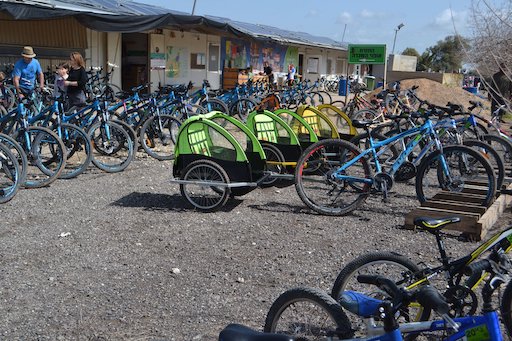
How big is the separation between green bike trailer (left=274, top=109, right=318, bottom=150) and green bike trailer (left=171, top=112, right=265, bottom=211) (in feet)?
5.23

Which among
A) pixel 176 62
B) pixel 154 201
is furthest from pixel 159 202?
pixel 176 62

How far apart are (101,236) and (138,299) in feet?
5.01

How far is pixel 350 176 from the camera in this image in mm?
6184

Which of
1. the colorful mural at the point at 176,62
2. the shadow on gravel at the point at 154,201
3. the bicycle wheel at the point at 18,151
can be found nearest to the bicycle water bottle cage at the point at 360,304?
the shadow on gravel at the point at 154,201

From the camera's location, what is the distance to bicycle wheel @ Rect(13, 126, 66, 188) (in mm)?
7160

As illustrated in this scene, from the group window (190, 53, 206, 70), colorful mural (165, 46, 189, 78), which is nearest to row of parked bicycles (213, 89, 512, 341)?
colorful mural (165, 46, 189, 78)

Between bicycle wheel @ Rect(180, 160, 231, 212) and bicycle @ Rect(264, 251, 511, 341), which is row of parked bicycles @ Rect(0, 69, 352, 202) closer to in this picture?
bicycle wheel @ Rect(180, 160, 231, 212)

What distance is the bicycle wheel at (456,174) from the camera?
Result: 5.99 metres

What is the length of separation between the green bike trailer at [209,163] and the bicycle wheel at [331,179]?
0.61 m

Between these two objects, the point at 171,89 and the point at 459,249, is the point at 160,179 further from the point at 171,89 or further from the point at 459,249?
the point at 459,249

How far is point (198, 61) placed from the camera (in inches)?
870

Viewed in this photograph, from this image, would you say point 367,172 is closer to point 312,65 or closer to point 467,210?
point 467,210

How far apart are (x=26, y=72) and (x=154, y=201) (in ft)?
16.9

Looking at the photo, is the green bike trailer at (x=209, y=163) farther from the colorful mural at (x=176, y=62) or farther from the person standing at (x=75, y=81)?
the colorful mural at (x=176, y=62)
